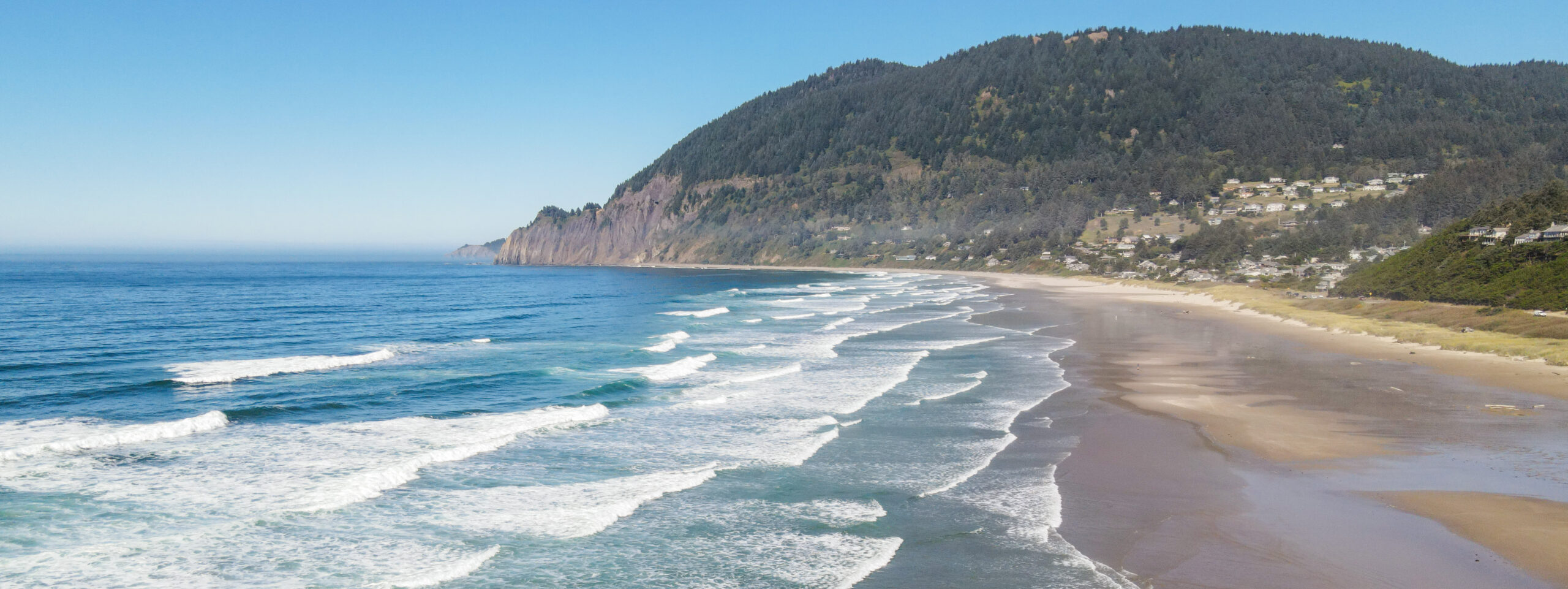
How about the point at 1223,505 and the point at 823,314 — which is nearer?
the point at 1223,505

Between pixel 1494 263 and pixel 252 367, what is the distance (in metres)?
58.6

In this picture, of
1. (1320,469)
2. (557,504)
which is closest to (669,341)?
(557,504)

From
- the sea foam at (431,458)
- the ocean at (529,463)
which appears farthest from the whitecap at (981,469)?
the sea foam at (431,458)

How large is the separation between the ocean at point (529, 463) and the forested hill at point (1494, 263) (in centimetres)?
2227

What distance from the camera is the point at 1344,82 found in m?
196

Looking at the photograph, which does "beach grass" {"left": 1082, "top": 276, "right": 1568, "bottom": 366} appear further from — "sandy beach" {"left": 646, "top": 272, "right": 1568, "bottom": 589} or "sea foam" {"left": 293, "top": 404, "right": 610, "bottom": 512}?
"sea foam" {"left": 293, "top": 404, "right": 610, "bottom": 512}

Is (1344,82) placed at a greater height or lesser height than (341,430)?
greater

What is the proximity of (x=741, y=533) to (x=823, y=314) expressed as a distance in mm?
43059

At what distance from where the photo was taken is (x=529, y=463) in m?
16.8

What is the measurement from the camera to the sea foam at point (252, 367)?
89.1ft

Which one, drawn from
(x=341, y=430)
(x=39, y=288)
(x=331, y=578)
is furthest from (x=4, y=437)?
(x=39, y=288)

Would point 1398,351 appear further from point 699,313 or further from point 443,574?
point 699,313

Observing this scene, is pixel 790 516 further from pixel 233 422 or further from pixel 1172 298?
pixel 1172 298

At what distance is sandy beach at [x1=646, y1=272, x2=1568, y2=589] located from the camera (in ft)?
34.6
